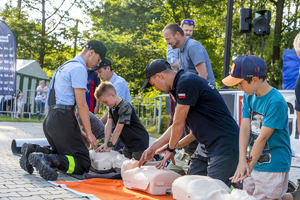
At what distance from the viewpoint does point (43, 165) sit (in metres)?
4.18

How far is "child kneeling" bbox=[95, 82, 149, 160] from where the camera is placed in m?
4.96

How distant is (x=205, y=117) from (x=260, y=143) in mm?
629

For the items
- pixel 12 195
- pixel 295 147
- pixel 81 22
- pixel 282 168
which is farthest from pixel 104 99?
pixel 81 22

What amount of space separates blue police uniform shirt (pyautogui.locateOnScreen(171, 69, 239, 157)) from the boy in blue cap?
23cm

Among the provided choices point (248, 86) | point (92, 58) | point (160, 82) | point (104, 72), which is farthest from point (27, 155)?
point (248, 86)

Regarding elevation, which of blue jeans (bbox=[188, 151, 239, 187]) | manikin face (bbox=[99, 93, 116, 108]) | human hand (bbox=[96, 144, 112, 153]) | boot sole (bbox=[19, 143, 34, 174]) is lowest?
boot sole (bbox=[19, 143, 34, 174])

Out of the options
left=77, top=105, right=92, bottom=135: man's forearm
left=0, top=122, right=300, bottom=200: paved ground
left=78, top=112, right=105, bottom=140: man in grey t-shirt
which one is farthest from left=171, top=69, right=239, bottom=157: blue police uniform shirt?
left=78, top=112, right=105, bottom=140: man in grey t-shirt

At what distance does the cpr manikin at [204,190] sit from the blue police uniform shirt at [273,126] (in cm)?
37

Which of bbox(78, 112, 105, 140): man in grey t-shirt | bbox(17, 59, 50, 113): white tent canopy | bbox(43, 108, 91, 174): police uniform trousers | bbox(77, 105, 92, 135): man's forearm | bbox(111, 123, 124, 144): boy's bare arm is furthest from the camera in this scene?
bbox(17, 59, 50, 113): white tent canopy

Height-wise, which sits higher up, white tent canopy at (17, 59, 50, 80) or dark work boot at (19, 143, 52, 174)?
white tent canopy at (17, 59, 50, 80)

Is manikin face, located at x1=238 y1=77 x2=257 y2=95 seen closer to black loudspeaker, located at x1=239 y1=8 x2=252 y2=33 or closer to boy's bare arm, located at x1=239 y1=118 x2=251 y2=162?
boy's bare arm, located at x1=239 y1=118 x2=251 y2=162

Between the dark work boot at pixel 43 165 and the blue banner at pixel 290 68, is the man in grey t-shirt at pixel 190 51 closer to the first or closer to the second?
the dark work boot at pixel 43 165

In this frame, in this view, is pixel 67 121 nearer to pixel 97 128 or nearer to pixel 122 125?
pixel 122 125

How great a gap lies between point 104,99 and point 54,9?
74.5 feet
